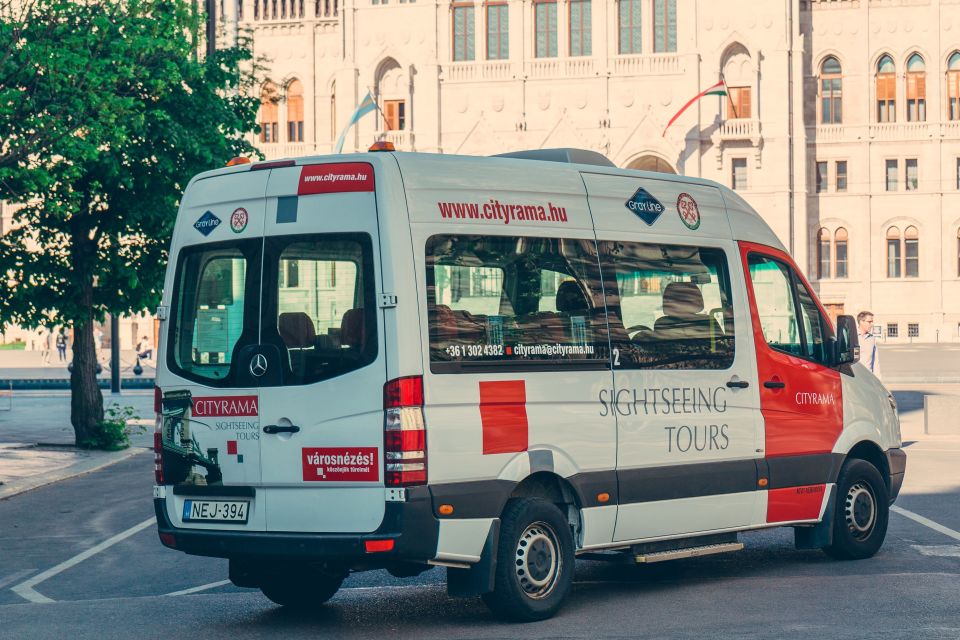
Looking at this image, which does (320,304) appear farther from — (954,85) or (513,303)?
(954,85)

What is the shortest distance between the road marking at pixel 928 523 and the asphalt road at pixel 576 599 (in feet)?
0.20

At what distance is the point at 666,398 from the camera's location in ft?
28.5

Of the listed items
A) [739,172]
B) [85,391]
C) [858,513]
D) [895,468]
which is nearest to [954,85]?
[739,172]

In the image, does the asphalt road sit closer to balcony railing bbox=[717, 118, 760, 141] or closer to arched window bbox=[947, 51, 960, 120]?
balcony railing bbox=[717, 118, 760, 141]

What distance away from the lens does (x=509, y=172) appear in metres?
8.08

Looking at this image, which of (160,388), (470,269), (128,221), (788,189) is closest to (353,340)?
(470,269)

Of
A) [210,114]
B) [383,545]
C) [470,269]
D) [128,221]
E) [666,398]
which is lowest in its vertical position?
[383,545]

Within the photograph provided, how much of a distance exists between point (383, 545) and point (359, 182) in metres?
1.89

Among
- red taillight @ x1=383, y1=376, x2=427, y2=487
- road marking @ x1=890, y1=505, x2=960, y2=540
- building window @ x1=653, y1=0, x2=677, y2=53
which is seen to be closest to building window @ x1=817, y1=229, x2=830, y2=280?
building window @ x1=653, y1=0, x2=677, y2=53

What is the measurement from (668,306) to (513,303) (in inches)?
52.8

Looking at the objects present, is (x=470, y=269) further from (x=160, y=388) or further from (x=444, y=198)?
(x=160, y=388)

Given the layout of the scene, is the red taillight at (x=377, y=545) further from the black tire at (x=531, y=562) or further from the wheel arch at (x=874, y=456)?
the wheel arch at (x=874, y=456)

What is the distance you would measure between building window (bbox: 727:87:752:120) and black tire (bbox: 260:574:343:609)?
5880cm

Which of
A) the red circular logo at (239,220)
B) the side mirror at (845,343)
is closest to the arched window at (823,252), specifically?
the side mirror at (845,343)
